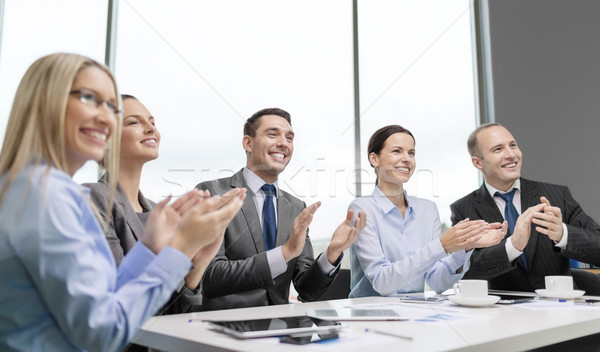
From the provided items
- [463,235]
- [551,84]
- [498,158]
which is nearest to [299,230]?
[463,235]

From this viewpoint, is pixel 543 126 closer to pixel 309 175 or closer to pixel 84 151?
pixel 309 175

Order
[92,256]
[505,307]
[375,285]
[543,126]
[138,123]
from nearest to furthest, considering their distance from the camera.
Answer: [92,256] < [505,307] < [138,123] < [375,285] < [543,126]

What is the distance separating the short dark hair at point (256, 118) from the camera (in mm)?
2068

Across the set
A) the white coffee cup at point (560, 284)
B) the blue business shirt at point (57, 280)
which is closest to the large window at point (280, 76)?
the white coffee cup at point (560, 284)

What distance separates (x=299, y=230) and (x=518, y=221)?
0.86 m

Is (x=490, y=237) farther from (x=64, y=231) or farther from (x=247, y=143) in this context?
(x=64, y=231)

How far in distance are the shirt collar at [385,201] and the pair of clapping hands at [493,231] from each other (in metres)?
0.39

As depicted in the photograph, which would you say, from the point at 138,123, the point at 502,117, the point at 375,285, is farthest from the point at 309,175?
the point at 502,117

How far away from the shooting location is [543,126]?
354 centimetres

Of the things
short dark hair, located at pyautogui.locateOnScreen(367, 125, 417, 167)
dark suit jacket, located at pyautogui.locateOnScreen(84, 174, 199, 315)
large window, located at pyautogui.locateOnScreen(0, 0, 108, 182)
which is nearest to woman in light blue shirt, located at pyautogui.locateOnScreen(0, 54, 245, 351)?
dark suit jacket, located at pyautogui.locateOnScreen(84, 174, 199, 315)

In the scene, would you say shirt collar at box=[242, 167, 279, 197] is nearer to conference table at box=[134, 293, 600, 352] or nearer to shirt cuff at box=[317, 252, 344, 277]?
shirt cuff at box=[317, 252, 344, 277]

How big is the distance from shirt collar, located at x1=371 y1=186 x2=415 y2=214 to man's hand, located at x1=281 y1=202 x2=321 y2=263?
58 centimetres

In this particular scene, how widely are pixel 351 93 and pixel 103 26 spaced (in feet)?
5.35

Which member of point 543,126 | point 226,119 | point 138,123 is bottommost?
point 138,123
